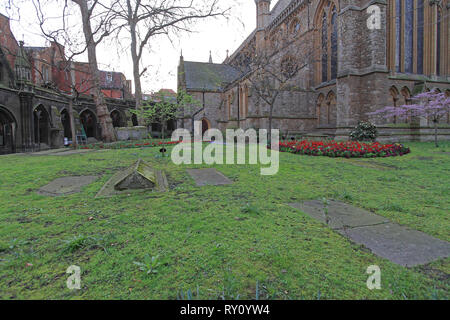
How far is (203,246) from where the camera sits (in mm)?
2012

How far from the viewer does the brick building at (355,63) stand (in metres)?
15.5

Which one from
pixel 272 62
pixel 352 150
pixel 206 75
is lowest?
pixel 352 150

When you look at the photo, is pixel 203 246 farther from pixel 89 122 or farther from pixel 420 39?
pixel 89 122

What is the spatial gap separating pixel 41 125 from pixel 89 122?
819cm

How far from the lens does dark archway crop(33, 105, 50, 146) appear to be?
19609mm

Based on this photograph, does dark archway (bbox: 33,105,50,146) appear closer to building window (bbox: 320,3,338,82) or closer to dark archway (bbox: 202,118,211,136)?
dark archway (bbox: 202,118,211,136)

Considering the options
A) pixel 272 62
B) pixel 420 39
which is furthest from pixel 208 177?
pixel 420 39

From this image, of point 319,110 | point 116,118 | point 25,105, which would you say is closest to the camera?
point 25,105

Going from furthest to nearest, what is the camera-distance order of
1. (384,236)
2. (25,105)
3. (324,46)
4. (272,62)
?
(324,46)
(25,105)
(272,62)
(384,236)

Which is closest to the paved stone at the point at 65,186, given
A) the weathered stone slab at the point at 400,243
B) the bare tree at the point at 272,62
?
the weathered stone slab at the point at 400,243

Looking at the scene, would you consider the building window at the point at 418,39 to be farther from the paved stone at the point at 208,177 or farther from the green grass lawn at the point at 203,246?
the green grass lawn at the point at 203,246
